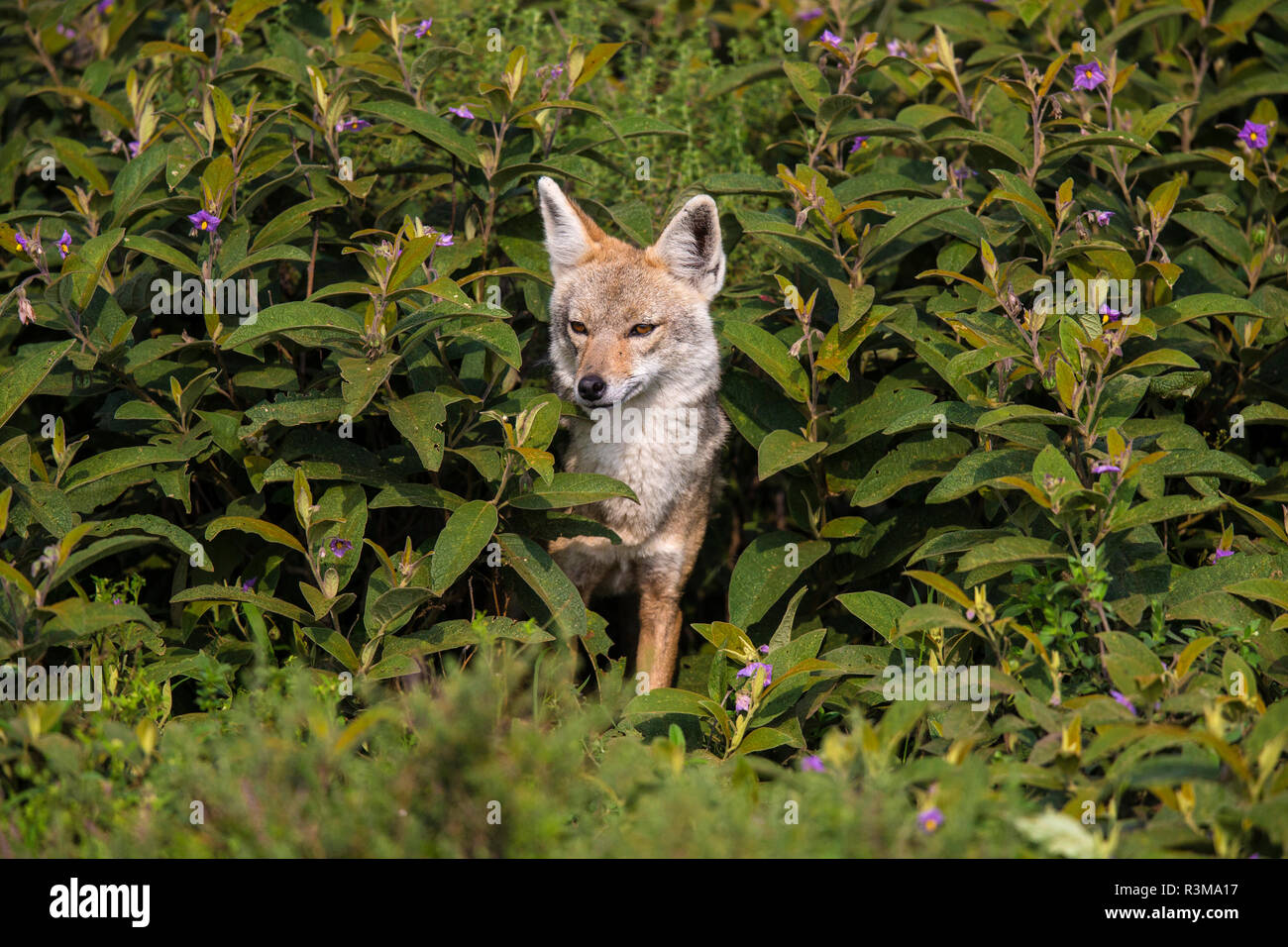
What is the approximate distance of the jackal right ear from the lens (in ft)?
18.4

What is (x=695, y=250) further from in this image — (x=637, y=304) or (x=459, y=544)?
(x=459, y=544)

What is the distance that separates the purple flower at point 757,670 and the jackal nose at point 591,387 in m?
1.41

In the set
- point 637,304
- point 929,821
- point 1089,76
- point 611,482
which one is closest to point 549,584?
point 611,482

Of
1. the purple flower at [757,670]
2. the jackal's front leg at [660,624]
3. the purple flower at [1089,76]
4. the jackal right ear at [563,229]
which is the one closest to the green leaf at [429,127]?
the jackal right ear at [563,229]

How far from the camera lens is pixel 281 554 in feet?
17.1

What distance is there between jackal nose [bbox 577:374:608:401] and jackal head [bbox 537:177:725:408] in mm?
63

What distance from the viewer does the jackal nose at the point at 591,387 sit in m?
5.18

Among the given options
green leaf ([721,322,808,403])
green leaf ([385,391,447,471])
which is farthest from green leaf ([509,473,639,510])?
green leaf ([721,322,808,403])

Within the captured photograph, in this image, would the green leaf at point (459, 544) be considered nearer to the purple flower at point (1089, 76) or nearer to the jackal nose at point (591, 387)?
the jackal nose at point (591, 387)

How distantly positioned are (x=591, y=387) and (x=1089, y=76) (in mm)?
3000

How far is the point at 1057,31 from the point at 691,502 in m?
3.59

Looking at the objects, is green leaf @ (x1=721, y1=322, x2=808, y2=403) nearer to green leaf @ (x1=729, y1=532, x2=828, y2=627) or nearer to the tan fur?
the tan fur

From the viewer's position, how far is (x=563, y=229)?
5840mm
